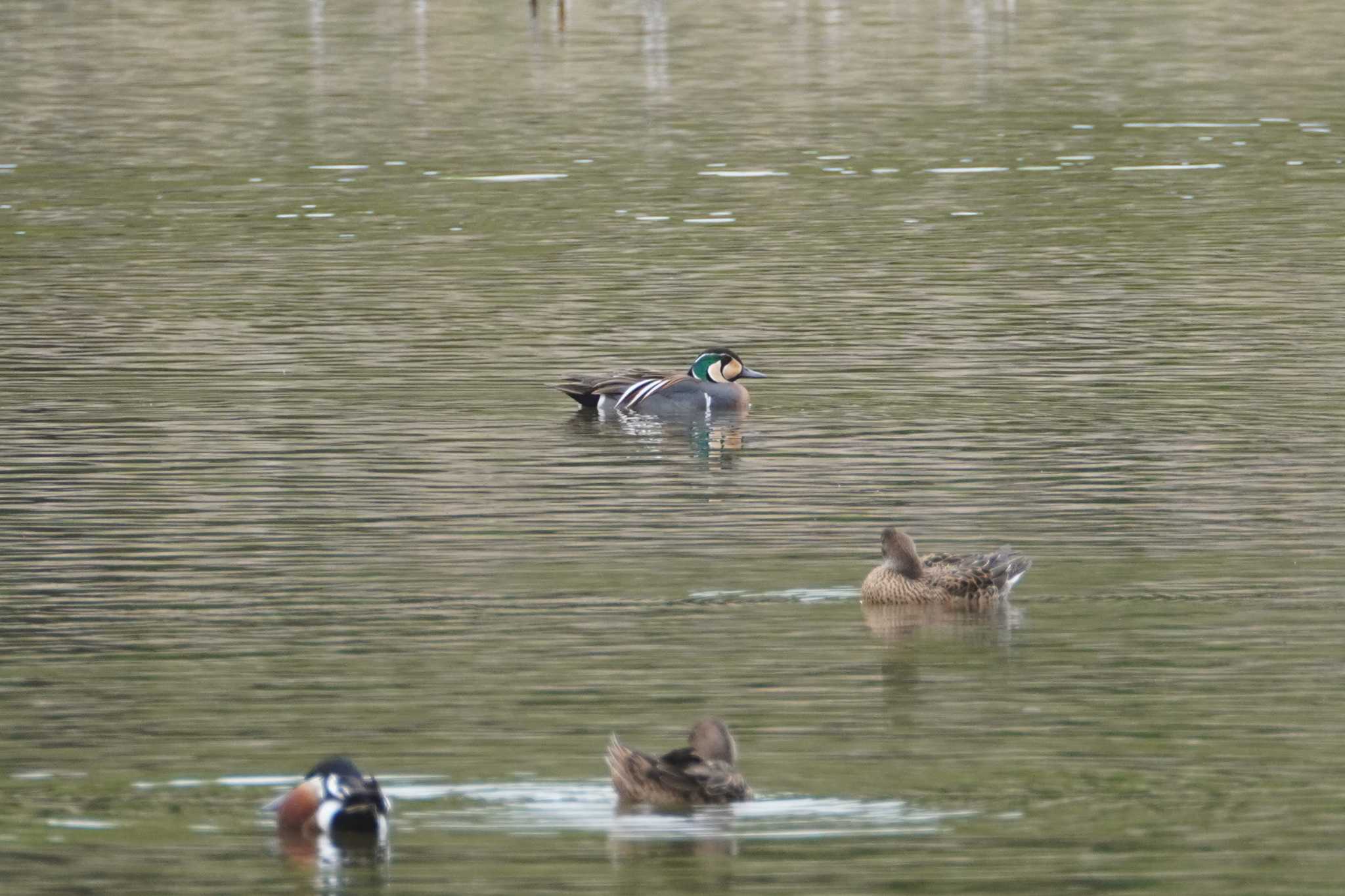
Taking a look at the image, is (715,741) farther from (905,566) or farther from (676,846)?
(905,566)

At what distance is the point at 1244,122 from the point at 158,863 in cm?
4525

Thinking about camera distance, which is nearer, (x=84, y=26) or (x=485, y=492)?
(x=485, y=492)

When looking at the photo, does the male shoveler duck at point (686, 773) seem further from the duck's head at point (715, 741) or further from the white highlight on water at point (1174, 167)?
the white highlight on water at point (1174, 167)

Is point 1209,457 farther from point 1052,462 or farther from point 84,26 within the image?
point 84,26

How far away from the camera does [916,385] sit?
87.8ft

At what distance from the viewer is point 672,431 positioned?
84.4 feet

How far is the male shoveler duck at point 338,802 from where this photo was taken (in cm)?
1205

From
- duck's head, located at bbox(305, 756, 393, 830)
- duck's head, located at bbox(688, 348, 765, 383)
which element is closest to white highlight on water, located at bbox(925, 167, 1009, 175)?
duck's head, located at bbox(688, 348, 765, 383)

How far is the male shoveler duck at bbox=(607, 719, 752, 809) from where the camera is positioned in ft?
41.1

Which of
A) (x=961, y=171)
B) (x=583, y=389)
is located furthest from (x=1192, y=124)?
(x=583, y=389)

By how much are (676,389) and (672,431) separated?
0.70 m

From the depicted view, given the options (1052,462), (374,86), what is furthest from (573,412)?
(374,86)

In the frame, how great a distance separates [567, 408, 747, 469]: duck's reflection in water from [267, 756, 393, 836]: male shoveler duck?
11.6 meters

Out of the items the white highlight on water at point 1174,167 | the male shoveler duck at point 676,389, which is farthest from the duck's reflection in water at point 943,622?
the white highlight on water at point 1174,167
